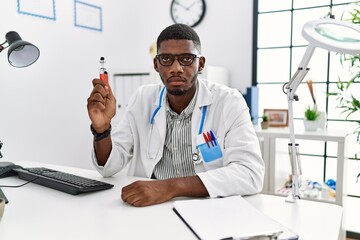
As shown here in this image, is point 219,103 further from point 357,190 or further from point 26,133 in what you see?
point 357,190

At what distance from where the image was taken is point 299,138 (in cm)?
235

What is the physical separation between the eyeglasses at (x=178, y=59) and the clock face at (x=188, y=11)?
193cm

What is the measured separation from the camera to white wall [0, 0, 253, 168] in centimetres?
226

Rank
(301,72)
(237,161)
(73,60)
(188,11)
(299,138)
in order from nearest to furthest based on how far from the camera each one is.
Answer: (301,72), (237,161), (299,138), (73,60), (188,11)

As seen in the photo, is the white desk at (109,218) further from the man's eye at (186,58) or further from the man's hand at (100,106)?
the man's eye at (186,58)

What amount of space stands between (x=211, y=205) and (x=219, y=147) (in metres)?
0.40

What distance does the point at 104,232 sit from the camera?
812 millimetres

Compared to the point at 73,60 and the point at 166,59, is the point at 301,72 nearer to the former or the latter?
the point at 166,59

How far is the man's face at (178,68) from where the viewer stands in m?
1.36

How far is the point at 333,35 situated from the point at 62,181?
101 centimetres

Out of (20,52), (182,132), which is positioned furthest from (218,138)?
(20,52)

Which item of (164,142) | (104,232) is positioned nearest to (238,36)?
(164,142)

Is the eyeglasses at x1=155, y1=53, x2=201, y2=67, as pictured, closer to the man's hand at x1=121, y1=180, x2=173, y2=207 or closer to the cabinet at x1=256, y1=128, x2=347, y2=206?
the man's hand at x1=121, y1=180, x2=173, y2=207

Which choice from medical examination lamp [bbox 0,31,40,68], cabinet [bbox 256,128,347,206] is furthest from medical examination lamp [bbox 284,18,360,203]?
cabinet [bbox 256,128,347,206]
